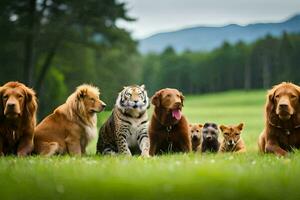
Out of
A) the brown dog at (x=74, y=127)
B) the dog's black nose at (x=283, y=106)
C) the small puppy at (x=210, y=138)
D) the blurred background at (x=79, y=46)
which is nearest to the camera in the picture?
the dog's black nose at (x=283, y=106)

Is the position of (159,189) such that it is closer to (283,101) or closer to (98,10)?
(283,101)

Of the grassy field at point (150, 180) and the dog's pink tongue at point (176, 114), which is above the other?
the dog's pink tongue at point (176, 114)

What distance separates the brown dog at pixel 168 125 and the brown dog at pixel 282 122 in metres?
1.64

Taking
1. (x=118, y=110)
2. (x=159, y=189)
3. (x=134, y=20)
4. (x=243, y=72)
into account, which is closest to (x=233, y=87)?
(x=243, y=72)

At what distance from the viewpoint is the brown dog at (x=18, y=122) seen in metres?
11.7

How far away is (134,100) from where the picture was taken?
12.3 metres

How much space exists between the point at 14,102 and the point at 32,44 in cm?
2587

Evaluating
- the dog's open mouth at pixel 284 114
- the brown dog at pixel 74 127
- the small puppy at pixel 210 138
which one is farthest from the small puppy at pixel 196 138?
the dog's open mouth at pixel 284 114

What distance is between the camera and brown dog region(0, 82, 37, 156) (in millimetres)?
11656

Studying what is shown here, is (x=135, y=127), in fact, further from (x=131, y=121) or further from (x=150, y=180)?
(x=150, y=180)

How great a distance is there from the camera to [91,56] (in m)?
50.6

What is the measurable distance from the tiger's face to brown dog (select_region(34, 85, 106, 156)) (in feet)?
1.46

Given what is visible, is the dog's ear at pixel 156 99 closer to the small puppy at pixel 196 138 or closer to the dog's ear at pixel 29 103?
the dog's ear at pixel 29 103

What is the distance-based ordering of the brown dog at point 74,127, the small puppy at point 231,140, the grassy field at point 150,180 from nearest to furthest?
1. the grassy field at point 150,180
2. the brown dog at point 74,127
3. the small puppy at point 231,140
